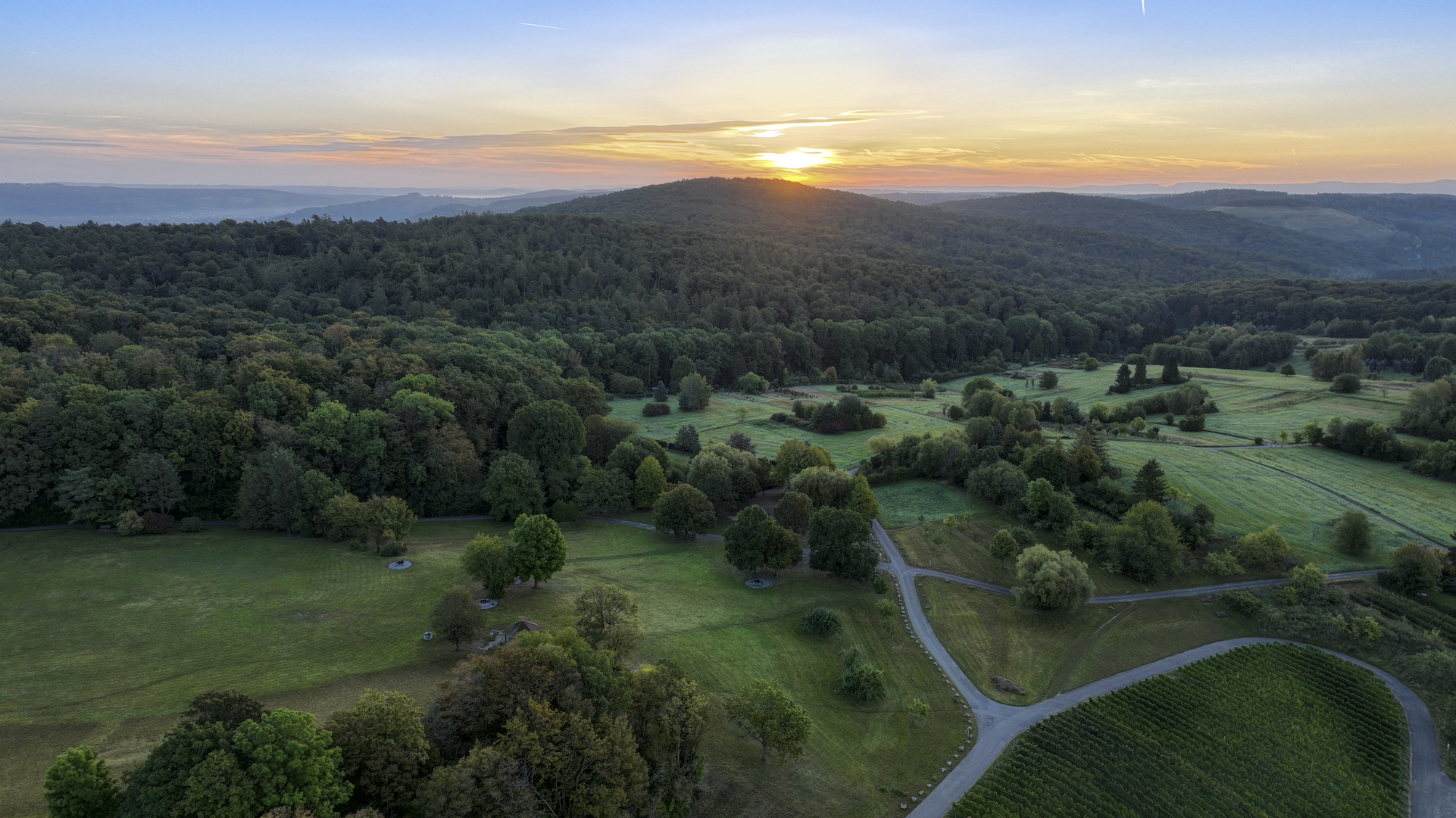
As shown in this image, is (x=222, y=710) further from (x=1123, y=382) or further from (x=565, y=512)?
(x=1123, y=382)

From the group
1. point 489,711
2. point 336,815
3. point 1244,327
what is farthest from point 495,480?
point 1244,327

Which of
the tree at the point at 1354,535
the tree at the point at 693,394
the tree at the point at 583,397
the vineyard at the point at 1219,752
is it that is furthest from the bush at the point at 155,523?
the tree at the point at 1354,535

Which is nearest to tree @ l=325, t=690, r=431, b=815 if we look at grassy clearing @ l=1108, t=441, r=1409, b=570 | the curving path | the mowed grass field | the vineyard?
the mowed grass field

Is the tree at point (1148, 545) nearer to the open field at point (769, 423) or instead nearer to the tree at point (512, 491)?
the open field at point (769, 423)

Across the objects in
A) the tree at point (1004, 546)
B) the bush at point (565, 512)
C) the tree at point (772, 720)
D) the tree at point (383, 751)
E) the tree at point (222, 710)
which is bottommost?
the bush at point (565, 512)

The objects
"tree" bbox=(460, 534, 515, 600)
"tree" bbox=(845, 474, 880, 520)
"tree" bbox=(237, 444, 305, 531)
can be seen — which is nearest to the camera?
"tree" bbox=(460, 534, 515, 600)

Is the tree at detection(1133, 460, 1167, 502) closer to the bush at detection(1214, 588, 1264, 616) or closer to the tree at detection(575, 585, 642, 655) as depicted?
the bush at detection(1214, 588, 1264, 616)

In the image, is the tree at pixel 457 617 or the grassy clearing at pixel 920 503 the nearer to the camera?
the tree at pixel 457 617
